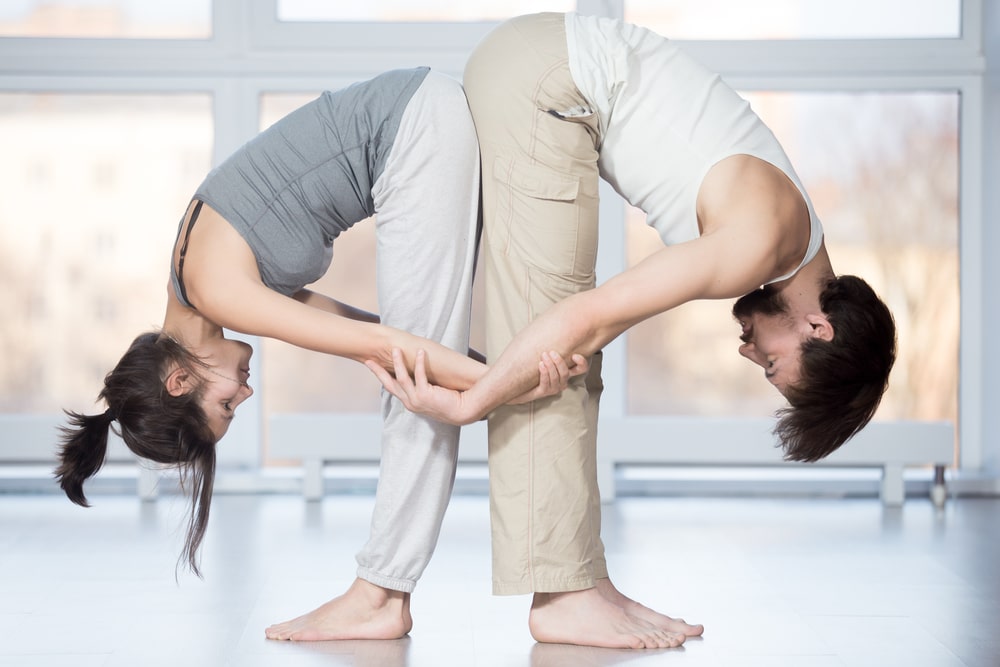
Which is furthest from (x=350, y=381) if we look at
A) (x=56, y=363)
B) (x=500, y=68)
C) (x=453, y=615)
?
(x=500, y=68)

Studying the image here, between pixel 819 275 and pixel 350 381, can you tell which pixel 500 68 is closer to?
pixel 819 275

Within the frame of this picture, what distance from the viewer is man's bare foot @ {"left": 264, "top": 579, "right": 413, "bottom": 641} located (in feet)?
6.61

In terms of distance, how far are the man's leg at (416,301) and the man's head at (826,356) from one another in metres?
0.50

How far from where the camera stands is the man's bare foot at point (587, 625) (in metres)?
1.97

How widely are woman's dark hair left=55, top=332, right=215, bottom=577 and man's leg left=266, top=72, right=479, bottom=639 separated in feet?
0.99

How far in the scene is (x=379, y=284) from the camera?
2053 mm

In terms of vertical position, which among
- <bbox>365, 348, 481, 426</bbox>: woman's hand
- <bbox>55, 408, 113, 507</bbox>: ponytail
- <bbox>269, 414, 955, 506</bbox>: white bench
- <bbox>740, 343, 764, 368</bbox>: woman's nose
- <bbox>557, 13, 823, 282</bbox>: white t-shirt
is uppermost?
<bbox>557, 13, 823, 282</bbox>: white t-shirt

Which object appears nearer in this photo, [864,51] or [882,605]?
[882,605]

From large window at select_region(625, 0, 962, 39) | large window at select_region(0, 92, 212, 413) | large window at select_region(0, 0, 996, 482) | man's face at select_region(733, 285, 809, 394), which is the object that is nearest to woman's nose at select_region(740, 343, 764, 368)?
man's face at select_region(733, 285, 809, 394)

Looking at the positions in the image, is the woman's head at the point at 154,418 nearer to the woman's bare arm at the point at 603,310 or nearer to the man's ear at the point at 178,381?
the man's ear at the point at 178,381

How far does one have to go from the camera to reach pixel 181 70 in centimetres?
369

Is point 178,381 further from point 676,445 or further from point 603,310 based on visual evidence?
point 676,445

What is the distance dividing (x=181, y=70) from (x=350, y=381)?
1119mm

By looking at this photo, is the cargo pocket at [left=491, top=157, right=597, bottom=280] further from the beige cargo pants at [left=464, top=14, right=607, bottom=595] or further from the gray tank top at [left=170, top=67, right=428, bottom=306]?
the gray tank top at [left=170, top=67, right=428, bottom=306]
